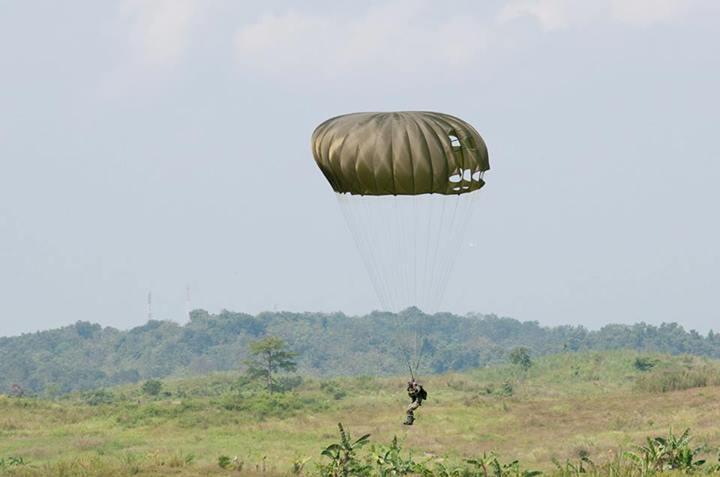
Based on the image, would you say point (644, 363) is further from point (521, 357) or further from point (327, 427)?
point (327, 427)

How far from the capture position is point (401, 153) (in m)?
24.2

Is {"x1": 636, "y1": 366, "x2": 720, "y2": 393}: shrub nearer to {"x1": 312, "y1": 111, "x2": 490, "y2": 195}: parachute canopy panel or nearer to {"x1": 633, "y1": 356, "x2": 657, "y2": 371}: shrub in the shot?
{"x1": 633, "y1": 356, "x2": 657, "y2": 371}: shrub

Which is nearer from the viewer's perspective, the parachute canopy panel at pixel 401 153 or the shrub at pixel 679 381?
the parachute canopy panel at pixel 401 153

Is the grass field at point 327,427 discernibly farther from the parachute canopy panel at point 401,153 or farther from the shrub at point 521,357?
the shrub at point 521,357

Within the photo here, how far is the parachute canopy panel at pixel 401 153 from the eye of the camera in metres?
24.3

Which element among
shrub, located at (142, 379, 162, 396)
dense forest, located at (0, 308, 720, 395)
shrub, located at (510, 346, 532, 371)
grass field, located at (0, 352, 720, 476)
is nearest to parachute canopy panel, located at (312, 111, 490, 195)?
grass field, located at (0, 352, 720, 476)

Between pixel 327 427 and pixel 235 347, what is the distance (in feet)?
444

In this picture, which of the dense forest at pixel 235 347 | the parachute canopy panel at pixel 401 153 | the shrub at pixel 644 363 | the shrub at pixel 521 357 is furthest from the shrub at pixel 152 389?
the dense forest at pixel 235 347

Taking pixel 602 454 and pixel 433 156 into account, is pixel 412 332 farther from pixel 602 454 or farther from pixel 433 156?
pixel 433 156

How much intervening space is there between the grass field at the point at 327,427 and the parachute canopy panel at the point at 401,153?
29.0ft

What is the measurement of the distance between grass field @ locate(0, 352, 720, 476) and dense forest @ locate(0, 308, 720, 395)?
9947 centimetres

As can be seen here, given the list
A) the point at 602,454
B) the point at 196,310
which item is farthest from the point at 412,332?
the point at 602,454

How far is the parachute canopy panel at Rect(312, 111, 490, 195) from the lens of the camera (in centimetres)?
2431

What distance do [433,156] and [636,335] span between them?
147m
